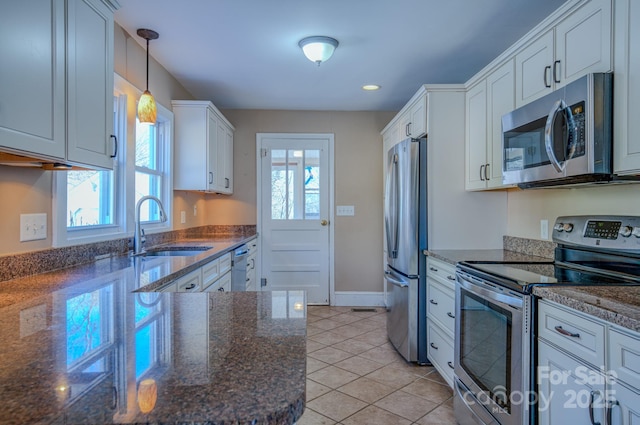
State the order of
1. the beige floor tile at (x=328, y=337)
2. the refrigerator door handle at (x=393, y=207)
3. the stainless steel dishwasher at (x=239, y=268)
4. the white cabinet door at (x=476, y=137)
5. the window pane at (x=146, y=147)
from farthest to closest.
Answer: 1. the beige floor tile at (x=328, y=337)
2. the stainless steel dishwasher at (x=239, y=268)
3. the refrigerator door handle at (x=393, y=207)
4. the window pane at (x=146, y=147)
5. the white cabinet door at (x=476, y=137)

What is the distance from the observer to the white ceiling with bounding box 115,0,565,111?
2.24 meters

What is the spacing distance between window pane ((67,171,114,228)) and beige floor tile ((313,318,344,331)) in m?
2.20

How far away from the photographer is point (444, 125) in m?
2.82

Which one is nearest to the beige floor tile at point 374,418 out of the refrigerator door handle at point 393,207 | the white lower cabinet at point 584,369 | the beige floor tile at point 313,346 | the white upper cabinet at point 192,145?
the white lower cabinet at point 584,369

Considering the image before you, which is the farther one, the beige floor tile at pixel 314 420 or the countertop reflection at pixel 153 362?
the beige floor tile at pixel 314 420

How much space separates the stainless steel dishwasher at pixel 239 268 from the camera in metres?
3.22

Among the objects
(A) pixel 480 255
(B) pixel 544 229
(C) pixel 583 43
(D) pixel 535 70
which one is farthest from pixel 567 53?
(A) pixel 480 255

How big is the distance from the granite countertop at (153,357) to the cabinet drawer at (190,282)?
637 mm

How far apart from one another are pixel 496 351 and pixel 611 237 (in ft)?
2.45

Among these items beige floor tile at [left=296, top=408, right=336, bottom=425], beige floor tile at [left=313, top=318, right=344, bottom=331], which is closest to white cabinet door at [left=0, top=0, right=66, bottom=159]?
beige floor tile at [left=296, top=408, right=336, bottom=425]

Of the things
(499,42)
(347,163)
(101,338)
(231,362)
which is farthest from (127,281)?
(347,163)

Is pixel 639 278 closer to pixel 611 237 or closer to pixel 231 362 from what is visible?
pixel 611 237

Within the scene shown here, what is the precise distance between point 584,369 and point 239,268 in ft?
8.94

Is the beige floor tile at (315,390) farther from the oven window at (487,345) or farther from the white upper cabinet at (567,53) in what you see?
the white upper cabinet at (567,53)
